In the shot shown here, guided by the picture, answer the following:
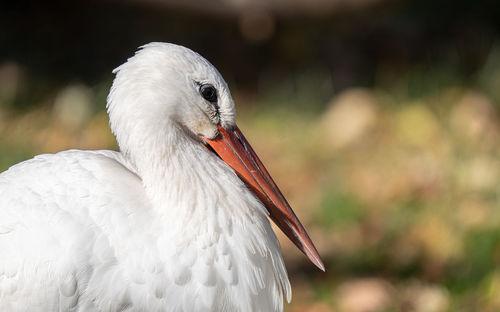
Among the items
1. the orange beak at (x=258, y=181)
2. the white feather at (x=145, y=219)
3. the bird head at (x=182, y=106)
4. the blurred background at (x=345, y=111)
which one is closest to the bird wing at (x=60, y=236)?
the white feather at (x=145, y=219)

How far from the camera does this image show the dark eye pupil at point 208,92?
2.14 m

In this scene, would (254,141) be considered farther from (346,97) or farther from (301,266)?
(301,266)

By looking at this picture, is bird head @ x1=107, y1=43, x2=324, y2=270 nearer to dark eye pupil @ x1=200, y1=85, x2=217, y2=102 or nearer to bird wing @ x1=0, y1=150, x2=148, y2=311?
dark eye pupil @ x1=200, y1=85, x2=217, y2=102

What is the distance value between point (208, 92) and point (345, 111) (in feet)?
9.79

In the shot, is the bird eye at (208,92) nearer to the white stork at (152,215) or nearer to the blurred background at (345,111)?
the white stork at (152,215)

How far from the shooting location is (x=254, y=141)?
15.8 feet

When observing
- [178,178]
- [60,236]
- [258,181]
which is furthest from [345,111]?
[60,236]

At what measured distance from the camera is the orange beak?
2248 millimetres

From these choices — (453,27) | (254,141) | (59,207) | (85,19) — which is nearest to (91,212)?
(59,207)

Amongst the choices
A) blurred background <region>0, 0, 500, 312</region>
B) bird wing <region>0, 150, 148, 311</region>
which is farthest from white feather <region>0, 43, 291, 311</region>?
blurred background <region>0, 0, 500, 312</region>

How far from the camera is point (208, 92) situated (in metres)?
2.15

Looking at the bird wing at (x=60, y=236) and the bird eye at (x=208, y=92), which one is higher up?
the bird eye at (x=208, y=92)

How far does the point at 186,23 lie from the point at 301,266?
3005 mm

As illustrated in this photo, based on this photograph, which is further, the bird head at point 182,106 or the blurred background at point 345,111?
the blurred background at point 345,111
